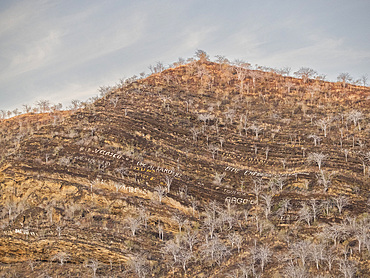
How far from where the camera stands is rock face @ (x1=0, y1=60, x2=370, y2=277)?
134 ft

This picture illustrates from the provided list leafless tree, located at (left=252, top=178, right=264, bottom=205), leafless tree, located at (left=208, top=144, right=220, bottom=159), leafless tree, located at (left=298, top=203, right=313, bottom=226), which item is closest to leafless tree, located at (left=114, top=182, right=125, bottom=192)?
leafless tree, located at (left=208, top=144, right=220, bottom=159)

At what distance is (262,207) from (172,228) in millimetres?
12957

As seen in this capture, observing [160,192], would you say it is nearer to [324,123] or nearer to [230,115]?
[230,115]

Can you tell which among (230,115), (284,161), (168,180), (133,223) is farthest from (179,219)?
(230,115)

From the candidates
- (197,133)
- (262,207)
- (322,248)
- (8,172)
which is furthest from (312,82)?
(8,172)

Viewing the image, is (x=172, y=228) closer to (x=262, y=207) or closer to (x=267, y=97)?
(x=262, y=207)

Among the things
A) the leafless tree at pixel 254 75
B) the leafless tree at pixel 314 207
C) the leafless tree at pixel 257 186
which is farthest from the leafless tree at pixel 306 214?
the leafless tree at pixel 254 75

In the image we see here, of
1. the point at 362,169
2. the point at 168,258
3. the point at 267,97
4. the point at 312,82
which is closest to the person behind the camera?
the point at 168,258

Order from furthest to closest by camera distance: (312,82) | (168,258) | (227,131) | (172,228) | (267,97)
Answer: (312,82) → (267,97) → (227,131) → (172,228) → (168,258)

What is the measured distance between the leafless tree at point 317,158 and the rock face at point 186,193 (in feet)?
0.82

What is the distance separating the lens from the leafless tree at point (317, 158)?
50.9 m

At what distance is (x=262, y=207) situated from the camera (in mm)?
47719

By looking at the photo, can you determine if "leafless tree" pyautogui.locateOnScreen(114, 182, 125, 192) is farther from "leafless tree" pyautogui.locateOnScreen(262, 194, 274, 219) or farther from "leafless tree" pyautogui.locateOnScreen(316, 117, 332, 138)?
"leafless tree" pyautogui.locateOnScreen(316, 117, 332, 138)

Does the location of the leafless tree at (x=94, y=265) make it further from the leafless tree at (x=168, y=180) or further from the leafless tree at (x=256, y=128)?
the leafless tree at (x=256, y=128)
